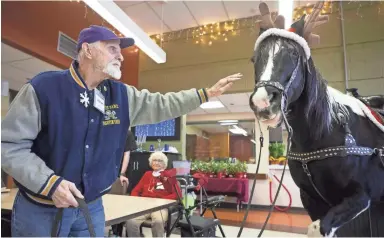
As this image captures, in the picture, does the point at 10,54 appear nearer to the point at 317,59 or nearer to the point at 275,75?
the point at 275,75

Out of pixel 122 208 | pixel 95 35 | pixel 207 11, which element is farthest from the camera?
pixel 207 11

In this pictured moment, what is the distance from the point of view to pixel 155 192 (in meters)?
3.46

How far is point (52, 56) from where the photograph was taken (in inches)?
159

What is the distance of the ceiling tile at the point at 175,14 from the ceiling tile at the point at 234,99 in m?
1.86

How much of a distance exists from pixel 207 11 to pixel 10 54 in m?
3.58

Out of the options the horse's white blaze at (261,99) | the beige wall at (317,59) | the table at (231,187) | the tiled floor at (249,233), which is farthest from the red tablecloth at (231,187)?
the horse's white blaze at (261,99)

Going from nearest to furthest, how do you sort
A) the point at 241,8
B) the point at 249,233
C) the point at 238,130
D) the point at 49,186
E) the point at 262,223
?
the point at 49,186
the point at 249,233
the point at 262,223
the point at 241,8
the point at 238,130

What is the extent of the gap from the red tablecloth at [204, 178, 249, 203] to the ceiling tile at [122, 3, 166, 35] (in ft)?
12.4

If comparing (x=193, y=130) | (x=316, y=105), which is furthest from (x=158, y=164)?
(x=193, y=130)

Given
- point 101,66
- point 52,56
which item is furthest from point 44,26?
point 101,66

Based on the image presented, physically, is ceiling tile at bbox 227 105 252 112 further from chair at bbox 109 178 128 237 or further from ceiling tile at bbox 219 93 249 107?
chair at bbox 109 178 128 237

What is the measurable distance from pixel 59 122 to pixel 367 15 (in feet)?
18.6

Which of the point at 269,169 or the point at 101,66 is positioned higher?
the point at 101,66

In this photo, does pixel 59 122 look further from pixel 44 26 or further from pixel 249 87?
pixel 249 87
